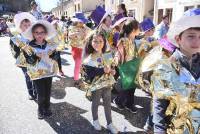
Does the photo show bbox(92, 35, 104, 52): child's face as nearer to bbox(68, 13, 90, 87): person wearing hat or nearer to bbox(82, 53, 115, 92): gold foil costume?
bbox(82, 53, 115, 92): gold foil costume

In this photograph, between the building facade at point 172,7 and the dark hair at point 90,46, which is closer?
the dark hair at point 90,46

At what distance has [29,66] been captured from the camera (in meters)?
5.25

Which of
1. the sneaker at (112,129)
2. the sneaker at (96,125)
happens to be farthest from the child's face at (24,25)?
the sneaker at (112,129)

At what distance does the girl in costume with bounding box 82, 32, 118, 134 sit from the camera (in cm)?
462

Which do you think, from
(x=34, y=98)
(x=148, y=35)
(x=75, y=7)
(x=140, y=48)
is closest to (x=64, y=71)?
Result: (x=34, y=98)

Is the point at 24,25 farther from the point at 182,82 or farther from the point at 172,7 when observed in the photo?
the point at 172,7

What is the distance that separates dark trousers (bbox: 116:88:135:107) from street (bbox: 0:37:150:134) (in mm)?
152

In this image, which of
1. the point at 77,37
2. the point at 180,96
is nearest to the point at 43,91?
the point at 77,37

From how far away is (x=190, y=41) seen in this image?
2.33 meters

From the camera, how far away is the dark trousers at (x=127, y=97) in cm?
564

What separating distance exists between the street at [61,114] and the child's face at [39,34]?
1.32m

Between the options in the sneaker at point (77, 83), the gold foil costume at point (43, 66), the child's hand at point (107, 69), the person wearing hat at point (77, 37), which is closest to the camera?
the child's hand at point (107, 69)

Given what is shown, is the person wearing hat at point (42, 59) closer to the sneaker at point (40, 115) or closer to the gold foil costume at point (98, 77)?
the sneaker at point (40, 115)

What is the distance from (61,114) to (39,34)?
1432 mm
